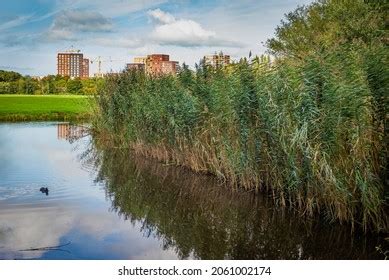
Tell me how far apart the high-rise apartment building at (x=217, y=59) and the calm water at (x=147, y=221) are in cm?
259

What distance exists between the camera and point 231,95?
8984 millimetres

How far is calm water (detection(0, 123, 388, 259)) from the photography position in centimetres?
618

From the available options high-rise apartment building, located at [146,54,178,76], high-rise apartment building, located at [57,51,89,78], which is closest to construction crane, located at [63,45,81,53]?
high-rise apartment building, located at [57,51,89,78]

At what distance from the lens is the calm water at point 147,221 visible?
243 inches

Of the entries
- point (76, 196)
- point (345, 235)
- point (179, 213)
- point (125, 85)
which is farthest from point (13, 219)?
point (125, 85)

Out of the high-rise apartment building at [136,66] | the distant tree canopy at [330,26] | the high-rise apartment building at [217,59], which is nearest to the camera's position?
the high-rise apartment building at [217,59]

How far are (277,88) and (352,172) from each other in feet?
6.10

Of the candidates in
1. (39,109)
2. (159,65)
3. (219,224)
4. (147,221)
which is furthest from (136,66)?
(39,109)

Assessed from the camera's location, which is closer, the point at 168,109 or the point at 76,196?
the point at 76,196

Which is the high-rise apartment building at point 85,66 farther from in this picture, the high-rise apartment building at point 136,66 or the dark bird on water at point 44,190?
the dark bird on water at point 44,190

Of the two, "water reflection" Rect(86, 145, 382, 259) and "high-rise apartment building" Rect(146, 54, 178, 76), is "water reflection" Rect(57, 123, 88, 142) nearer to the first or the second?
"high-rise apartment building" Rect(146, 54, 178, 76)

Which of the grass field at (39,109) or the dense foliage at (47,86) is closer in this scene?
the dense foliage at (47,86)

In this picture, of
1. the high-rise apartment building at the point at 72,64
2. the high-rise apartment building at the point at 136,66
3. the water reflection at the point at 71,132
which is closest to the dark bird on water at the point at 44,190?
the high-rise apartment building at the point at 72,64

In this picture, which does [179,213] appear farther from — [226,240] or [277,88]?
[277,88]
